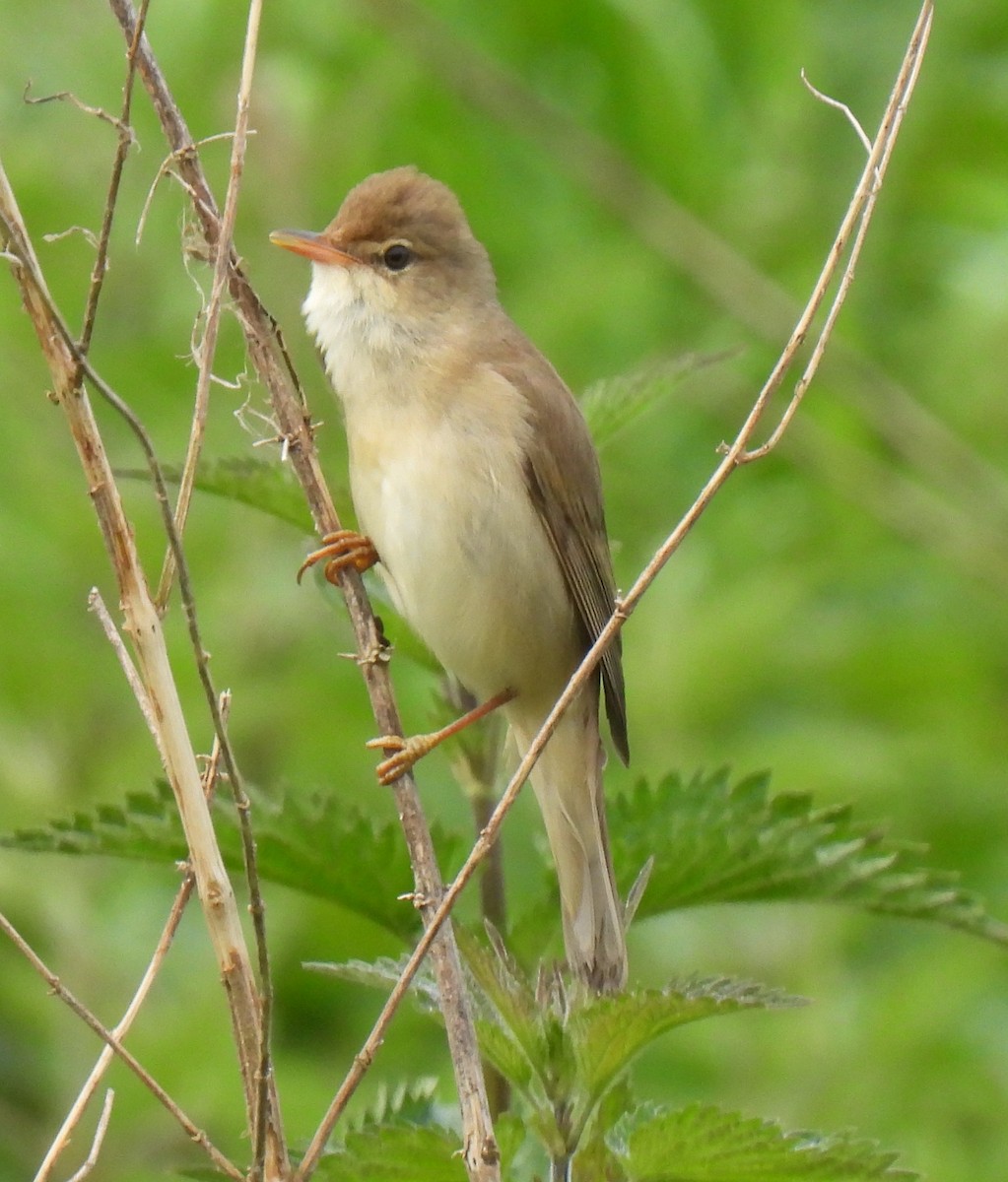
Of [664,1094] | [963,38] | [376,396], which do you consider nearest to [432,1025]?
[664,1094]

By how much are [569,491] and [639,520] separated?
0.90 meters

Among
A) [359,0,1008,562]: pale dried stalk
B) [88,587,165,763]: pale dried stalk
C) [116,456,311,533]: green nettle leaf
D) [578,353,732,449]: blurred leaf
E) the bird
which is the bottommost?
[88,587,165,763]: pale dried stalk

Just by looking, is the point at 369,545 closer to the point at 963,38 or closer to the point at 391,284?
the point at 391,284

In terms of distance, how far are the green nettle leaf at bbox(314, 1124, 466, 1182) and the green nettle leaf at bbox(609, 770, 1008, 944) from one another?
0.40m

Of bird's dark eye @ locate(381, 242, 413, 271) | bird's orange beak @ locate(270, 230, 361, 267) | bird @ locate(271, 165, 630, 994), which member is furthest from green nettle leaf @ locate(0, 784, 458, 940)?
bird's dark eye @ locate(381, 242, 413, 271)

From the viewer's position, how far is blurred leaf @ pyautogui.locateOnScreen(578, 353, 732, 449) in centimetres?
219

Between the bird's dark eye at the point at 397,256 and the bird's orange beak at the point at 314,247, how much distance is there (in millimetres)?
62

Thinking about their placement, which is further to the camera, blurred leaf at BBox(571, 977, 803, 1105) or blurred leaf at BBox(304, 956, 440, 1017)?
blurred leaf at BBox(304, 956, 440, 1017)

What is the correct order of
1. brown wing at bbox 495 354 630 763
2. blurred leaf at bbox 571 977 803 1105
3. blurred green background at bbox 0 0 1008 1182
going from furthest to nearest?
blurred green background at bbox 0 0 1008 1182 → brown wing at bbox 495 354 630 763 → blurred leaf at bbox 571 977 803 1105

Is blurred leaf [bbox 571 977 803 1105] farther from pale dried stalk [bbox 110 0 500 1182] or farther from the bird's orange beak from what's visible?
the bird's orange beak

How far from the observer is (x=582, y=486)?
3.18 m

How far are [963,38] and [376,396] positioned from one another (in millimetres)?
1656

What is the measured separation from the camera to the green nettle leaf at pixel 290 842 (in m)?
1.88

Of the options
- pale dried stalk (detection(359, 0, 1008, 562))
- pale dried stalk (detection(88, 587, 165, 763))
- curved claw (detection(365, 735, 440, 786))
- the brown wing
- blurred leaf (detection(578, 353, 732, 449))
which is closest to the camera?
pale dried stalk (detection(88, 587, 165, 763))
